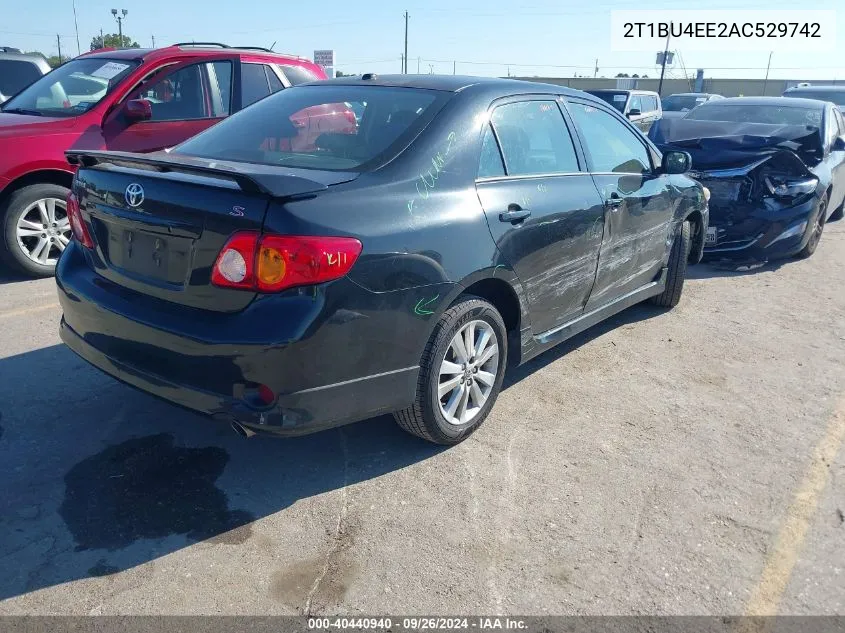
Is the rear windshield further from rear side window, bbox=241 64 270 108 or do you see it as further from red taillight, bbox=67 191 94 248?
rear side window, bbox=241 64 270 108

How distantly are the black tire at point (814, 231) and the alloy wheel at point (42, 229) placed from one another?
7132mm

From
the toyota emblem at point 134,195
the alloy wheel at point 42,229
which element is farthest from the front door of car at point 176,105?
the toyota emblem at point 134,195

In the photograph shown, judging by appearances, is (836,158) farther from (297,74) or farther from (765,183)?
(297,74)

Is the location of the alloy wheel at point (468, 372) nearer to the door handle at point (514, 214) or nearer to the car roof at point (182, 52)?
the door handle at point (514, 214)

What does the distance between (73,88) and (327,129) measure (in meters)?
4.23

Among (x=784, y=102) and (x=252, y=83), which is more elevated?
(x=252, y=83)

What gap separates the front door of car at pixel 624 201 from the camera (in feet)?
14.1

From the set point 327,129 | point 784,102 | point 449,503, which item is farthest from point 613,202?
point 784,102

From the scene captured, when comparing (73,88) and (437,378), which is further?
(73,88)

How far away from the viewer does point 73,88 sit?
257 inches

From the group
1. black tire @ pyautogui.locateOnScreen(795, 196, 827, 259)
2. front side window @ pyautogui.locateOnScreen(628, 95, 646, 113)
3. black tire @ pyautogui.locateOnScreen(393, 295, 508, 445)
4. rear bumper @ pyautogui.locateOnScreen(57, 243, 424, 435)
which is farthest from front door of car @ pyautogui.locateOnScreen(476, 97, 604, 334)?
front side window @ pyautogui.locateOnScreen(628, 95, 646, 113)

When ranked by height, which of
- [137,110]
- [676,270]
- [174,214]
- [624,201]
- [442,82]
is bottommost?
[676,270]

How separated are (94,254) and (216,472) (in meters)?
1.12

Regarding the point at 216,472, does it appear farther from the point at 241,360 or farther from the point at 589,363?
the point at 589,363
